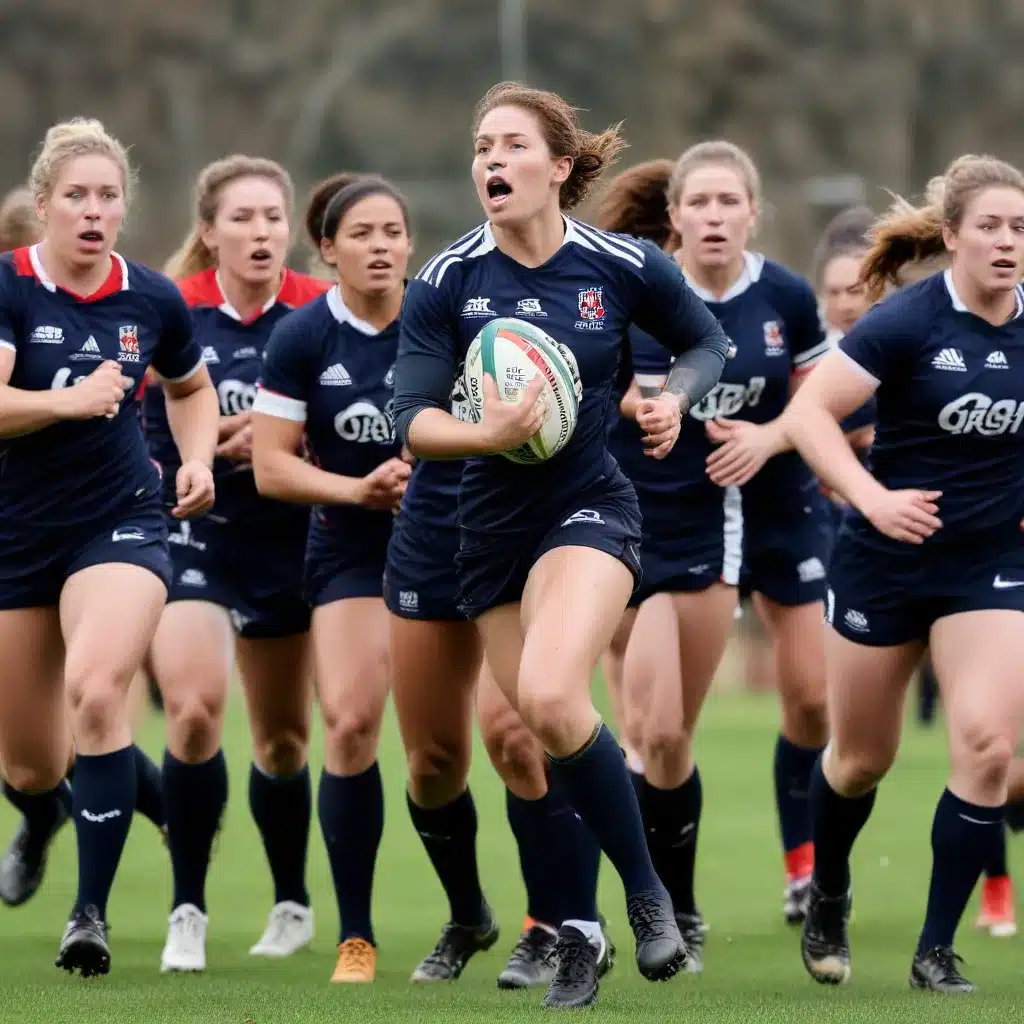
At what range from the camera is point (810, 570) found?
7367mm

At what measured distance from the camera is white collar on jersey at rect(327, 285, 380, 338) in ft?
21.2

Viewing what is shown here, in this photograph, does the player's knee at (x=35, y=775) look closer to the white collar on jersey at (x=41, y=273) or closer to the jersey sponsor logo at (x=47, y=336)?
the jersey sponsor logo at (x=47, y=336)

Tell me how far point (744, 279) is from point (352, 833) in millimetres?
2240

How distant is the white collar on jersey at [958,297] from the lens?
591cm

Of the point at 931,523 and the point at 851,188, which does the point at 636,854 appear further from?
the point at 851,188

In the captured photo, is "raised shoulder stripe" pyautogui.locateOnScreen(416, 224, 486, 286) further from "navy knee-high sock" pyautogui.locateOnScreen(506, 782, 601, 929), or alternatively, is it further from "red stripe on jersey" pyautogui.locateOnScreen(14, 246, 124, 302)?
"navy knee-high sock" pyautogui.locateOnScreen(506, 782, 601, 929)

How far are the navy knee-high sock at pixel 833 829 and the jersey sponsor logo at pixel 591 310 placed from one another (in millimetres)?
1694

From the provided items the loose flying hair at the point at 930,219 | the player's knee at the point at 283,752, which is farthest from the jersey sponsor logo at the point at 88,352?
the loose flying hair at the point at 930,219

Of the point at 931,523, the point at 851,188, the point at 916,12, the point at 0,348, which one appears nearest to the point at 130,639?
the point at 0,348

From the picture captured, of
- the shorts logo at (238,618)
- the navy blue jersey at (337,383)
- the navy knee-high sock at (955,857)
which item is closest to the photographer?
the navy knee-high sock at (955,857)

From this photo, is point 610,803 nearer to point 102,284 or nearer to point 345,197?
point 102,284

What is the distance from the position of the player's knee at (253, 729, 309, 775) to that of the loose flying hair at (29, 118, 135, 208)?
5.92 feet

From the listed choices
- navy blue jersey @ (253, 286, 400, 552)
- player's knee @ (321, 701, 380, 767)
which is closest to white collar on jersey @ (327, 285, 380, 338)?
navy blue jersey @ (253, 286, 400, 552)

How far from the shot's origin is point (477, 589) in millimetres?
5430
